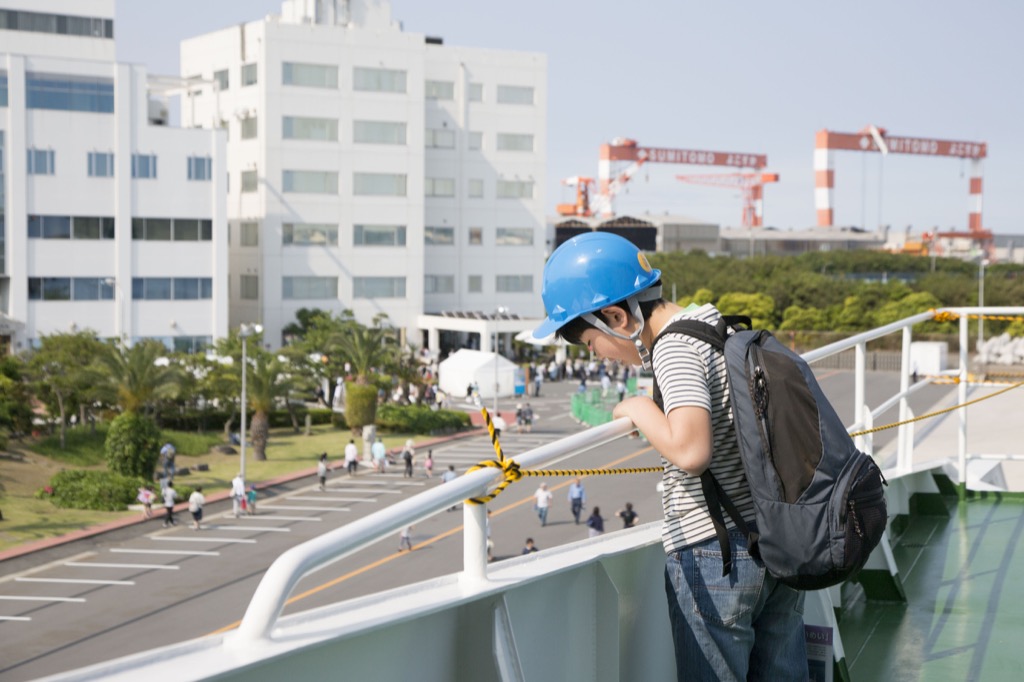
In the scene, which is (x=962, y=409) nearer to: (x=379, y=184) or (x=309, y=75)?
(x=309, y=75)

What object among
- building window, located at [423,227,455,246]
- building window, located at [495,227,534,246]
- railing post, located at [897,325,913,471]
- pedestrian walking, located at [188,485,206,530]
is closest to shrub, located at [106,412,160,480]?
pedestrian walking, located at [188,485,206,530]

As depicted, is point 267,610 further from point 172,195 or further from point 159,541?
point 172,195

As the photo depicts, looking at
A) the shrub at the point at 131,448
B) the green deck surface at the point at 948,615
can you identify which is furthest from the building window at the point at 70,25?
the green deck surface at the point at 948,615

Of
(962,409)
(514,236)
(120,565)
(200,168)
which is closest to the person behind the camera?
(962,409)

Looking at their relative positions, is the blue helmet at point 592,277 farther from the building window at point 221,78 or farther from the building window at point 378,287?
the building window at point 221,78

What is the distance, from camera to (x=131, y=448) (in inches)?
1175

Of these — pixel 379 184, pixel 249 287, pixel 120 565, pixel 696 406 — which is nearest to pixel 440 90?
pixel 379 184

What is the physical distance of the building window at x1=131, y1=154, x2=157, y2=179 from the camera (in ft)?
156

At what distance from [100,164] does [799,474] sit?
159 feet

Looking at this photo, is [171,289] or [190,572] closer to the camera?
[190,572]

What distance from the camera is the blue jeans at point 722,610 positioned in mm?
2666

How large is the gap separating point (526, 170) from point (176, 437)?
114 ft

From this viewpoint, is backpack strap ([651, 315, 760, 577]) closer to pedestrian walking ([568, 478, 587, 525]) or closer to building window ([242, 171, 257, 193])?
pedestrian walking ([568, 478, 587, 525])

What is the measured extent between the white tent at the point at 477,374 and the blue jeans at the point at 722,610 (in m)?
44.6
